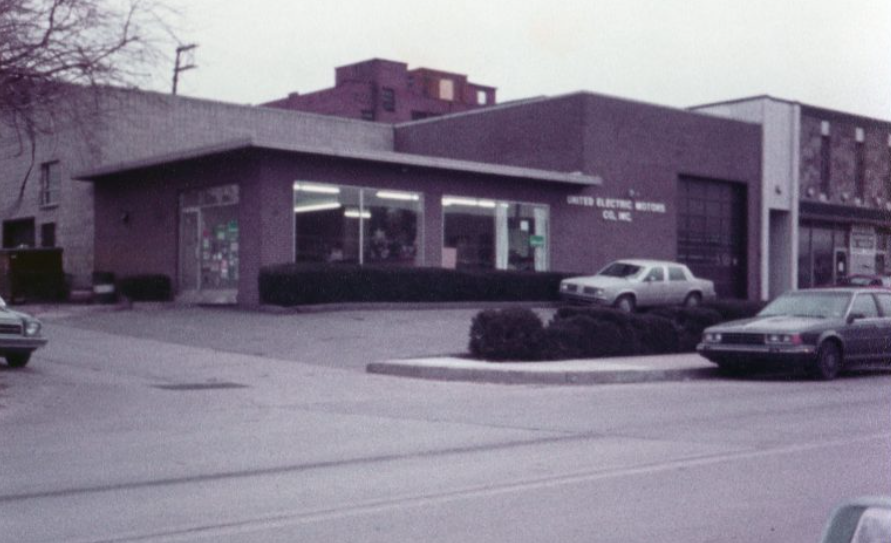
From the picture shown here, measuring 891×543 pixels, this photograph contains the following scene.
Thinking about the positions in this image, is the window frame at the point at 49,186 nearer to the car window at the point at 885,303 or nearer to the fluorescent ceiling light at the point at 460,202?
the fluorescent ceiling light at the point at 460,202

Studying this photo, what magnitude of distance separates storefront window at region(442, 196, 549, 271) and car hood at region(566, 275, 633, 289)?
3.11 meters

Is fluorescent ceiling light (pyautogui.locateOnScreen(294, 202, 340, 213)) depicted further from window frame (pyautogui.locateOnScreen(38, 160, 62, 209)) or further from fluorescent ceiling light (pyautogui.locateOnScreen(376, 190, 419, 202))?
window frame (pyautogui.locateOnScreen(38, 160, 62, 209))

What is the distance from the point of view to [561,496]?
7.82 meters

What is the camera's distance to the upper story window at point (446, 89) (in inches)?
3275

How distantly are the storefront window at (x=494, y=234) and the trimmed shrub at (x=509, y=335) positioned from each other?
44.0ft

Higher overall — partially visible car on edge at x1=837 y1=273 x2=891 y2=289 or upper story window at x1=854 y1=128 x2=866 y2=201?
upper story window at x1=854 y1=128 x2=866 y2=201

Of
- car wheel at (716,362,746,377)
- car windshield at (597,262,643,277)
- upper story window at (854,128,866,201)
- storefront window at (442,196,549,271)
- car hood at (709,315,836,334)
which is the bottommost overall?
car wheel at (716,362,746,377)

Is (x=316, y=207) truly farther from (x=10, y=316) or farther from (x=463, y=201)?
(x=10, y=316)

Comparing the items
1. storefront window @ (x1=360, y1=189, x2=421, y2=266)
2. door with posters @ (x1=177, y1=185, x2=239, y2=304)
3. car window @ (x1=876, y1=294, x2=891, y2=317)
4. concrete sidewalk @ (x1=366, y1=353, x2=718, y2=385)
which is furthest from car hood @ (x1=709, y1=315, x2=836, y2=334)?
door with posters @ (x1=177, y1=185, x2=239, y2=304)

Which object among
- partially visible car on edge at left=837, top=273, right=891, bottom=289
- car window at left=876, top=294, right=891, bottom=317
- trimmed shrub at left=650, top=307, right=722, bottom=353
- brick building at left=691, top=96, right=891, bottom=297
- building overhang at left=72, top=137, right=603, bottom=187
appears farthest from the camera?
brick building at left=691, top=96, right=891, bottom=297

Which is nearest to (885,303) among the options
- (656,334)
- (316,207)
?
(656,334)

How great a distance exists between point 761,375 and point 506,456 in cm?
1174

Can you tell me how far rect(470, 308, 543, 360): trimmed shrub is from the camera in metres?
20.1

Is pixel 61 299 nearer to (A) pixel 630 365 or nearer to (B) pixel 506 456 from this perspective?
(A) pixel 630 365
